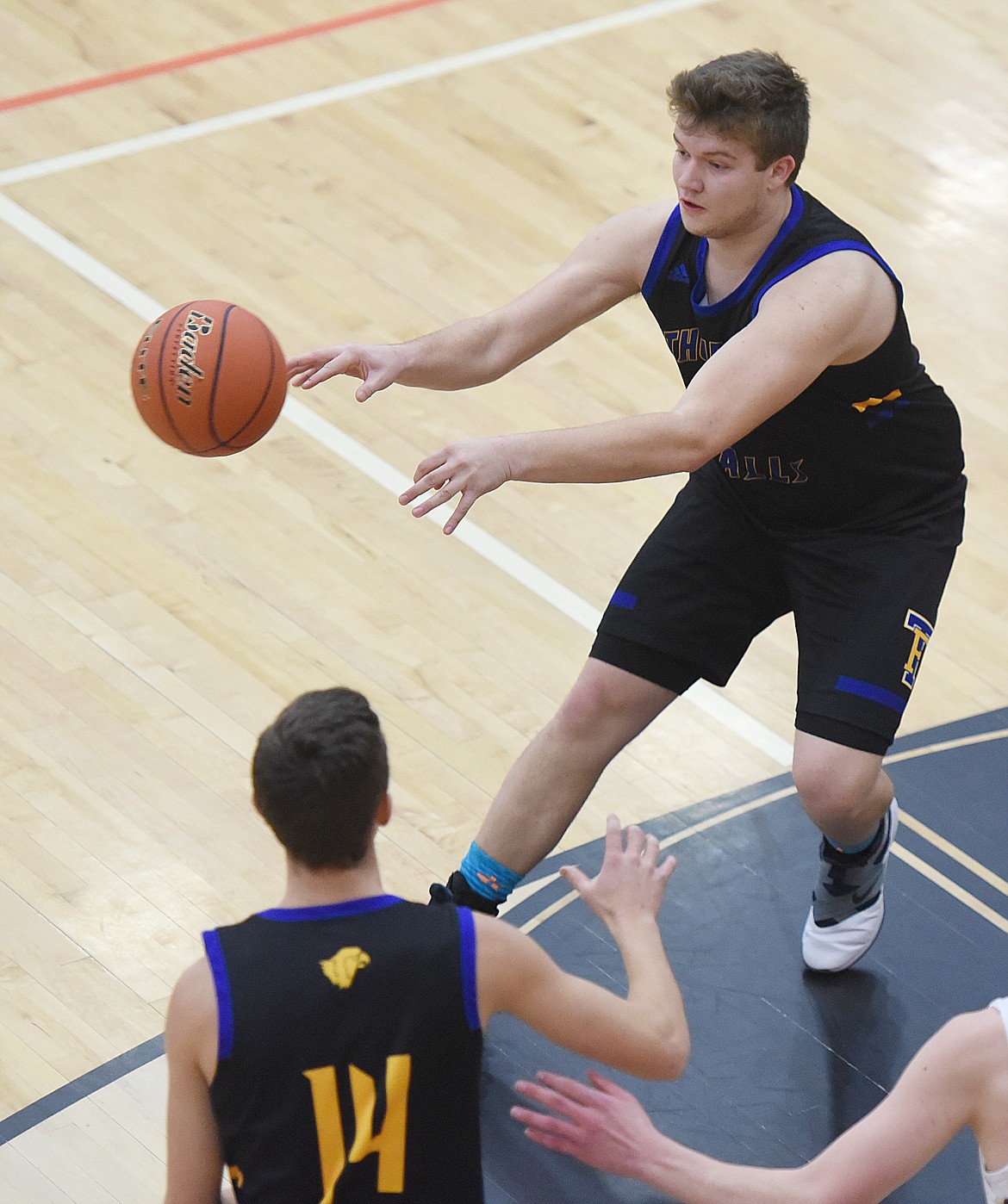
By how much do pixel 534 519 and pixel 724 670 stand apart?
171cm

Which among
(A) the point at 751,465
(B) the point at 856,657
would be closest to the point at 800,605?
(B) the point at 856,657

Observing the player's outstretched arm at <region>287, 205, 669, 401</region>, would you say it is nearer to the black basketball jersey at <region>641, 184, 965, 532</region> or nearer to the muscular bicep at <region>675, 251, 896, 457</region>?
the black basketball jersey at <region>641, 184, 965, 532</region>

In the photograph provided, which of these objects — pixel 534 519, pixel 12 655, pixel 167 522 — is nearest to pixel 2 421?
pixel 167 522

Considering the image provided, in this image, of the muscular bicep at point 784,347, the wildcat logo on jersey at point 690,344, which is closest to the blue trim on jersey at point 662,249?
the wildcat logo on jersey at point 690,344

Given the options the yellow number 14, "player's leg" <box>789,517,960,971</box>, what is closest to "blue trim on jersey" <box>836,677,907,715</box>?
"player's leg" <box>789,517,960,971</box>

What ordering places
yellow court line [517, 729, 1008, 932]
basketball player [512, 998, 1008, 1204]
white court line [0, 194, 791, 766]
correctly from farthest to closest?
white court line [0, 194, 791, 766] → yellow court line [517, 729, 1008, 932] → basketball player [512, 998, 1008, 1204]

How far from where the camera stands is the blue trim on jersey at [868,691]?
12.6ft

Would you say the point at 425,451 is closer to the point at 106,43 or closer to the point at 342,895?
the point at 106,43

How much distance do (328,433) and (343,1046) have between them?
371cm

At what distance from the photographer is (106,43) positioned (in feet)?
24.9

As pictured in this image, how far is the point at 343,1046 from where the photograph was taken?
2.40 metres

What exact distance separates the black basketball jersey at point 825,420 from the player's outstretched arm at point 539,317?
0.27 feet

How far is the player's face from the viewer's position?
12.0ft

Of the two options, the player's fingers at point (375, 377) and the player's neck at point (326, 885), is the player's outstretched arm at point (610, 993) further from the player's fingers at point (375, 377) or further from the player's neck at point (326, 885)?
the player's fingers at point (375, 377)
